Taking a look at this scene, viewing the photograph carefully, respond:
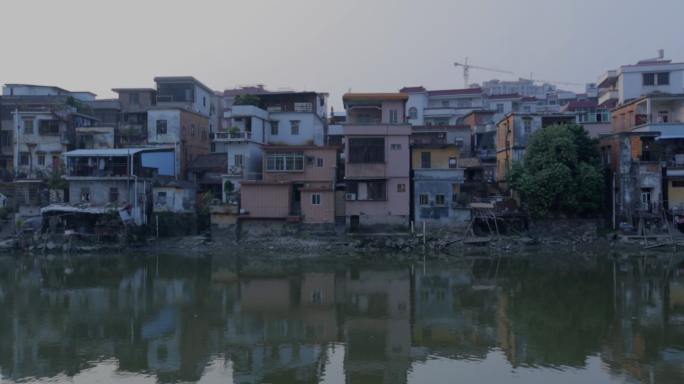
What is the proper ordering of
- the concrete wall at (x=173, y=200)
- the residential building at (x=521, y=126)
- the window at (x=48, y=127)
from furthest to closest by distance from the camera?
1. the window at (x=48, y=127)
2. the residential building at (x=521, y=126)
3. the concrete wall at (x=173, y=200)

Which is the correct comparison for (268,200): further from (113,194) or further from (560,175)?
(560,175)

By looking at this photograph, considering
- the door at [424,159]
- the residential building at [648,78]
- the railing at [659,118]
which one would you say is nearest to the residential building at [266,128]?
the door at [424,159]

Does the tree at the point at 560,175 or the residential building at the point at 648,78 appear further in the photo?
the residential building at the point at 648,78

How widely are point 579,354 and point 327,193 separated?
19.9 m

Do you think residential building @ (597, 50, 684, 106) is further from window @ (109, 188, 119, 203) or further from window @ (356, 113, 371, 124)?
window @ (109, 188, 119, 203)

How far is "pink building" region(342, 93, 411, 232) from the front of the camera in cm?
3247

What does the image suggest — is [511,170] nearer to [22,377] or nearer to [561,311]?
[561,311]

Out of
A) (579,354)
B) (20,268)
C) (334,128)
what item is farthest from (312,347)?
(334,128)

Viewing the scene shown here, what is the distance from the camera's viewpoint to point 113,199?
32844mm

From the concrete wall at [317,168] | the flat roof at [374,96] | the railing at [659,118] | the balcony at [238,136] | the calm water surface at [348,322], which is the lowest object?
the calm water surface at [348,322]

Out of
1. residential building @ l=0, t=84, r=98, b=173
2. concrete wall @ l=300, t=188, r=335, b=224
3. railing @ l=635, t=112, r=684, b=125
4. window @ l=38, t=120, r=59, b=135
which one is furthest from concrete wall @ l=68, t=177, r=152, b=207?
railing @ l=635, t=112, r=684, b=125

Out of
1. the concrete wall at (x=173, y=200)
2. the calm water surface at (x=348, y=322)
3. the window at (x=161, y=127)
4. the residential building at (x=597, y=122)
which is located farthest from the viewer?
the residential building at (x=597, y=122)

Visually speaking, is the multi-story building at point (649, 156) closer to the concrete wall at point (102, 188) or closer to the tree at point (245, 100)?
the tree at point (245, 100)

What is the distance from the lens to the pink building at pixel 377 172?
32.5m
